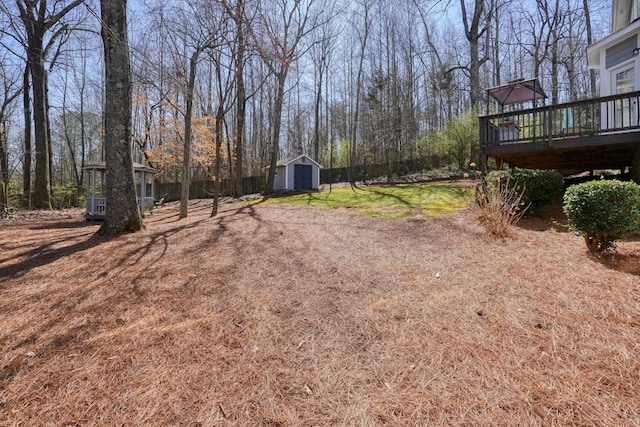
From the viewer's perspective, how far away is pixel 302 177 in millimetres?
18188

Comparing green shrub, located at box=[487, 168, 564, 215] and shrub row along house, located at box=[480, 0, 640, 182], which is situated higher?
shrub row along house, located at box=[480, 0, 640, 182]

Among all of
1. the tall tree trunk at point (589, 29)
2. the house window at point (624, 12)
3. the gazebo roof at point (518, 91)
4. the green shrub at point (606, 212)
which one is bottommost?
the green shrub at point (606, 212)

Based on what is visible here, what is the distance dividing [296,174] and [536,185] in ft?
41.0

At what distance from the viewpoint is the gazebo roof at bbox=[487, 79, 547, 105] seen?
34.5 feet

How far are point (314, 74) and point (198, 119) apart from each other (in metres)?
8.39

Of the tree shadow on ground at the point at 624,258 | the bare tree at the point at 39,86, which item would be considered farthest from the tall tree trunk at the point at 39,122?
the tree shadow on ground at the point at 624,258

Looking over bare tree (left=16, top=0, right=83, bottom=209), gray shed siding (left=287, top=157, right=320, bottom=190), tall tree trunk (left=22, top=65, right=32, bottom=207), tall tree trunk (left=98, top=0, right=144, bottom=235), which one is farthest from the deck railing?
tall tree trunk (left=22, top=65, right=32, bottom=207)

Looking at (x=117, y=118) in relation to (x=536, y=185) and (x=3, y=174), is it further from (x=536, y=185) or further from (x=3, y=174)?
(x=3, y=174)

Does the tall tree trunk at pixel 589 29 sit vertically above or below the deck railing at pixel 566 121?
above

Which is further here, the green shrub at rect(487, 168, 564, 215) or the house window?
the house window

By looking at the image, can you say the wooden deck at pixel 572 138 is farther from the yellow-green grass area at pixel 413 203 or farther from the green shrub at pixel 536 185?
the yellow-green grass area at pixel 413 203

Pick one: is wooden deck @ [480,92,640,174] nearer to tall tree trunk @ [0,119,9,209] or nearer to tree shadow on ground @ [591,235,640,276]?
tree shadow on ground @ [591,235,640,276]

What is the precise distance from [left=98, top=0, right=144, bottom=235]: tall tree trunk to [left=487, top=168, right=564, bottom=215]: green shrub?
724cm

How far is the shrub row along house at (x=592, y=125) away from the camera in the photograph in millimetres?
7043
